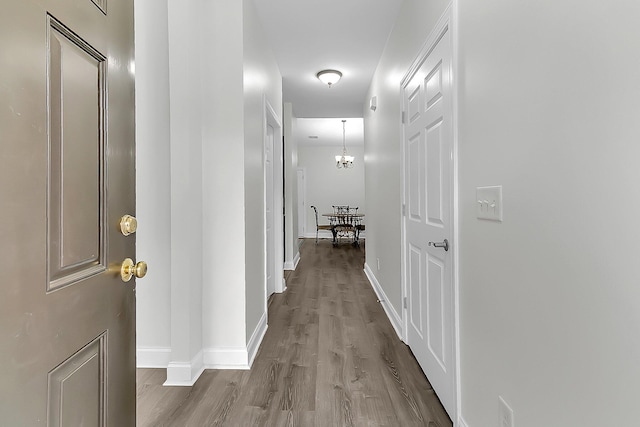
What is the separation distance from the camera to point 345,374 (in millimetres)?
2148

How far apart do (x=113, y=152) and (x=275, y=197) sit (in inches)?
124

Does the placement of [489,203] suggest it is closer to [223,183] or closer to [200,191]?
[223,183]

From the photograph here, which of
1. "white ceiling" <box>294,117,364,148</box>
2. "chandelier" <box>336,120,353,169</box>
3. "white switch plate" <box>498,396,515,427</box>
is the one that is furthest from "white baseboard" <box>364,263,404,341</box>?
"chandelier" <box>336,120,353,169</box>

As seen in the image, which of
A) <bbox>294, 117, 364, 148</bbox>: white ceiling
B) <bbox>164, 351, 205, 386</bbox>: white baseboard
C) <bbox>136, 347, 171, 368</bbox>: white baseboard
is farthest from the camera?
<bbox>294, 117, 364, 148</bbox>: white ceiling

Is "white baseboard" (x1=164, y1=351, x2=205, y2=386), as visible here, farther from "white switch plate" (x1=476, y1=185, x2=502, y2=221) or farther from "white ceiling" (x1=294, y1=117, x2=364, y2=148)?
"white ceiling" (x1=294, y1=117, x2=364, y2=148)

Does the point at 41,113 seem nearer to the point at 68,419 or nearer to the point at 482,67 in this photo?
the point at 68,419

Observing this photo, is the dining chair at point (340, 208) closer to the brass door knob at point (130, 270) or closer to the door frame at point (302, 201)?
the door frame at point (302, 201)

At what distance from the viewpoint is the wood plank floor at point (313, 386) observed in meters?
1.72

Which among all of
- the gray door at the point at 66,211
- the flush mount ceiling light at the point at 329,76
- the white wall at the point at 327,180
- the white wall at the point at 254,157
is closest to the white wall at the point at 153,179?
the white wall at the point at 254,157

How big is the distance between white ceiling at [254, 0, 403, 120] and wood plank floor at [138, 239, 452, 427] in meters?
2.63

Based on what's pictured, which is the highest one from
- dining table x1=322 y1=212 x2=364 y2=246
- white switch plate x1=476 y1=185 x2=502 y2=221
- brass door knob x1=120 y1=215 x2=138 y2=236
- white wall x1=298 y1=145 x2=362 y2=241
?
white wall x1=298 y1=145 x2=362 y2=241

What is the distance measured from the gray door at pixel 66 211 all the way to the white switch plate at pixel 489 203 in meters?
1.18

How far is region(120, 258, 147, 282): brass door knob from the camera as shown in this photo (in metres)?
0.87

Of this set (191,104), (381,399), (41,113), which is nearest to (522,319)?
(381,399)
